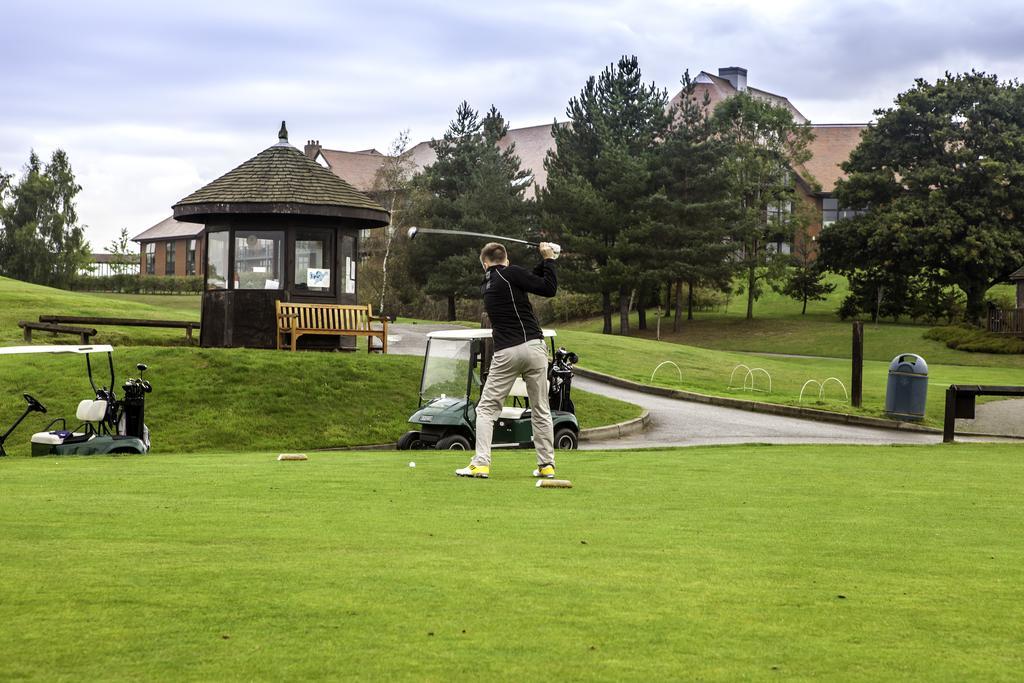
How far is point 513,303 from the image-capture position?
10883 millimetres

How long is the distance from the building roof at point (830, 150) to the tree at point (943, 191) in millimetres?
22040

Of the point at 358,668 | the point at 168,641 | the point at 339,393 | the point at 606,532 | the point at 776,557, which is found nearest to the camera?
the point at 358,668

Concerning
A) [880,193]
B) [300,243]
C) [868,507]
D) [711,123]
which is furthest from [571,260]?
[868,507]

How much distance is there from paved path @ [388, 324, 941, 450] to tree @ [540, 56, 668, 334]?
30.1 meters

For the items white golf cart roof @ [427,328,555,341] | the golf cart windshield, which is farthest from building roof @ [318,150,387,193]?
white golf cart roof @ [427,328,555,341]

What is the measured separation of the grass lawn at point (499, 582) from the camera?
447 centimetres

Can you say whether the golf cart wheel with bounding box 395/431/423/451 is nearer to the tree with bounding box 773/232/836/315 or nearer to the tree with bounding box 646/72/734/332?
the tree with bounding box 646/72/734/332

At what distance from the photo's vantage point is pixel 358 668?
4.32 m

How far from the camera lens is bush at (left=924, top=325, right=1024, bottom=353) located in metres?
51.2

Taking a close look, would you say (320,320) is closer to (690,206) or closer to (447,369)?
(447,369)

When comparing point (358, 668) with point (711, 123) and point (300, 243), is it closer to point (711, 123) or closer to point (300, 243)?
point (300, 243)

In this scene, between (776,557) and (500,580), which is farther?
(776,557)

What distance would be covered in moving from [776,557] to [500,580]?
5.68ft

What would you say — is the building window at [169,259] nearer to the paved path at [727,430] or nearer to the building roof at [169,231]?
Result: the building roof at [169,231]
